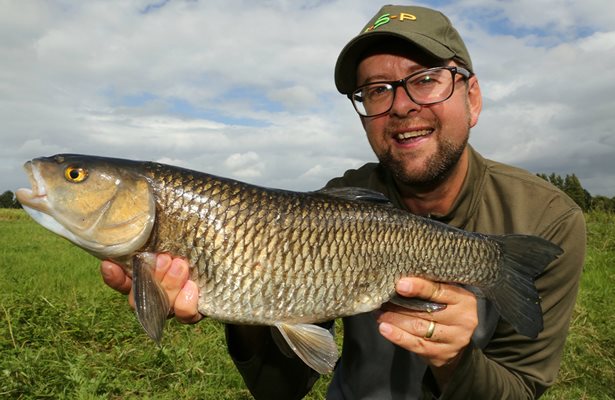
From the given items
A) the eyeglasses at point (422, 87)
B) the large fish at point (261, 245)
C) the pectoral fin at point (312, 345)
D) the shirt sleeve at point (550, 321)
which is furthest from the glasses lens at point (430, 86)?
the pectoral fin at point (312, 345)

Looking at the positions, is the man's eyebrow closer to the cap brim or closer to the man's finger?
the cap brim

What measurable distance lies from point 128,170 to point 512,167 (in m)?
2.22

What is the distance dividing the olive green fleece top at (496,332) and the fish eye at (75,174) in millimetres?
1113

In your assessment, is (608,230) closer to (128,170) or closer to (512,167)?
(512,167)

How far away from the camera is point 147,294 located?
2.45 meters

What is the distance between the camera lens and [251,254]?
2.45 meters

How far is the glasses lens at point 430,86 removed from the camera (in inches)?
121

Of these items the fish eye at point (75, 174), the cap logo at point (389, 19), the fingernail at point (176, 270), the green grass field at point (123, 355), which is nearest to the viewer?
the fingernail at point (176, 270)

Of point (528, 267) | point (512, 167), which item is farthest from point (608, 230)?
point (528, 267)

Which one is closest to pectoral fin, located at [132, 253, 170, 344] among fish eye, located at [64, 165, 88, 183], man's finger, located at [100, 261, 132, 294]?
man's finger, located at [100, 261, 132, 294]

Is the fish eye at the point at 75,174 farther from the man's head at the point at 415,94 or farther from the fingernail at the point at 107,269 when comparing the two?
the man's head at the point at 415,94

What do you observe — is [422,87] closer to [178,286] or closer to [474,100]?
[474,100]

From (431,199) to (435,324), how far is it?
971mm

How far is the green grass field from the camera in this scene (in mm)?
4004
